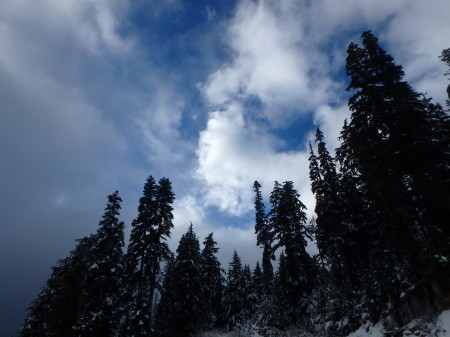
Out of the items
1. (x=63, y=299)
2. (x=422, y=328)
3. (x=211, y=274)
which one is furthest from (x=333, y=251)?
(x=63, y=299)

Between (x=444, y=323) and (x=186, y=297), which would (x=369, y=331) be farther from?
(x=186, y=297)

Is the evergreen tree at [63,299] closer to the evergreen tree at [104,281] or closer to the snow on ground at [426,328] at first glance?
the evergreen tree at [104,281]

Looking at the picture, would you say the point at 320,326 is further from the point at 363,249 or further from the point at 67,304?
the point at 67,304

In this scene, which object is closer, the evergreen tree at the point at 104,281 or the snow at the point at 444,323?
the snow at the point at 444,323

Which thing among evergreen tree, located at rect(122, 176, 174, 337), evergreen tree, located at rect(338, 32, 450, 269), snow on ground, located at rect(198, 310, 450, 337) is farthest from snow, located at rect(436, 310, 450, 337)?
evergreen tree, located at rect(122, 176, 174, 337)

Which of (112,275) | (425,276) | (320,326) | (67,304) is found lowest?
(320,326)

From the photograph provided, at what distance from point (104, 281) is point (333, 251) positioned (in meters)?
22.0

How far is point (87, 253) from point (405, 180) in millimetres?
27568

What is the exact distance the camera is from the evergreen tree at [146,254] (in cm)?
2203

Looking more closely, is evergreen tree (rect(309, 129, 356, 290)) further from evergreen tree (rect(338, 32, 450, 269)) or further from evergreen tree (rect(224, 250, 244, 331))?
evergreen tree (rect(224, 250, 244, 331))

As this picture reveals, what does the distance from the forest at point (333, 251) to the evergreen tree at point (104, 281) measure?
0.09 meters

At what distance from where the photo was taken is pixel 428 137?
14.0m

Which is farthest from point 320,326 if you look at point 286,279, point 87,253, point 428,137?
point 87,253

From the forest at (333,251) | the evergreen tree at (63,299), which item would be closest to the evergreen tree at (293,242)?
the forest at (333,251)
